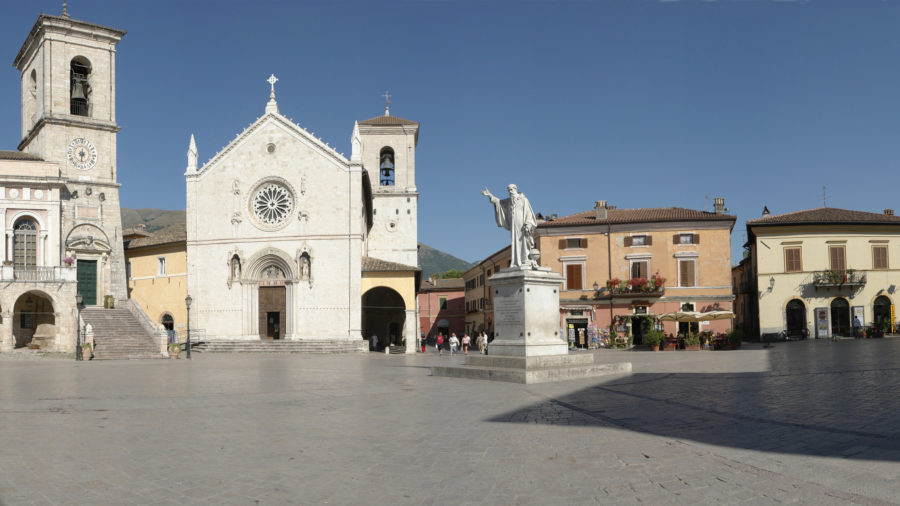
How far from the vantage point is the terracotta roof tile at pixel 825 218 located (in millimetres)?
42062

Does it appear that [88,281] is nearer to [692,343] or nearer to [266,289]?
[266,289]

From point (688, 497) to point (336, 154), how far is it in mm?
37513

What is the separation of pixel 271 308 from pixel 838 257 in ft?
114

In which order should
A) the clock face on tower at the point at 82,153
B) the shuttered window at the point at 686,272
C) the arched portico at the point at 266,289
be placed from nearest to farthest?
the clock face on tower at the point at 82,153
the arched portico at the point at 266,289
the shuttered window at the point at 686,272

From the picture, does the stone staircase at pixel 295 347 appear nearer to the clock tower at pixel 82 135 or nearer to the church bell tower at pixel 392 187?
the clock tower at pixel 82 135

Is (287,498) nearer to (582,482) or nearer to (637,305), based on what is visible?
(582,482)

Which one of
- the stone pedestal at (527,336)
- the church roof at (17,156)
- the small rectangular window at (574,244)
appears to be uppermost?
the church roof at (17,156)

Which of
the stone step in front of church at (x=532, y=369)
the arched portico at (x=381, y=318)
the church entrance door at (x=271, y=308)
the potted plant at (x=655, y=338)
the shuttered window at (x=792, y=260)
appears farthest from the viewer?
the arched portico at (x=381, y=318)

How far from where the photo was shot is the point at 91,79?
131 feet

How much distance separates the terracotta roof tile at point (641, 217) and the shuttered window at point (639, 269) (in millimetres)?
2670

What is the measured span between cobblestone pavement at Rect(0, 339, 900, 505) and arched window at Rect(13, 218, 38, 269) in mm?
24670

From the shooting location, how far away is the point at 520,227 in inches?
674

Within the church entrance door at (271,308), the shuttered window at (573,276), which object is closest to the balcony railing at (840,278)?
the shuttered window at (573,276)

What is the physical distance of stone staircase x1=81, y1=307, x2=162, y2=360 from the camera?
33312mm
